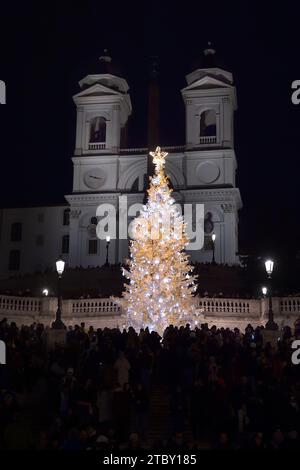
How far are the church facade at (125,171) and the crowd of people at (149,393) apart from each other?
47240mm

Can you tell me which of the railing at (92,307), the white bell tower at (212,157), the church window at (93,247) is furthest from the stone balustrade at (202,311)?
the church window at (93,247)

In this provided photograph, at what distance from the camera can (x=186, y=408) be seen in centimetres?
1839

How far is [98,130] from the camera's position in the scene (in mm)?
75625

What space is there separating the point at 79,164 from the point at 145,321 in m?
43.5

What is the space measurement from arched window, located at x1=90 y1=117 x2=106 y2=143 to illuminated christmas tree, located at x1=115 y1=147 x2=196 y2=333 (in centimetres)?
4304

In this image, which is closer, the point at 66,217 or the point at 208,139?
the point at 208,139

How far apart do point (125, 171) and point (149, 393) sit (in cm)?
5475

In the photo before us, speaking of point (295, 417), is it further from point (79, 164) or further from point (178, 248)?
point (79, 164)

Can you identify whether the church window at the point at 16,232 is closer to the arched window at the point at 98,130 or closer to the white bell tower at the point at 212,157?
the arched window at the point at 98,130

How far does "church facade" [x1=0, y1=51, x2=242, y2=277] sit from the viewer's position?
69438 millimetres

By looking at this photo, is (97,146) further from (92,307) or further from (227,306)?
(227,306)

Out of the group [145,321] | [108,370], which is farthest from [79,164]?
[108,370]

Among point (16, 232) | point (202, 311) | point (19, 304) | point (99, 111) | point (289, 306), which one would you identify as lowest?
point (202, 311)

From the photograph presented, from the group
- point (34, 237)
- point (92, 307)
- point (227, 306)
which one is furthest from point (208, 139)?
point (92, 307)
